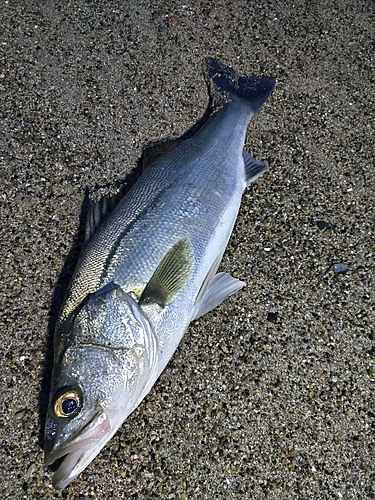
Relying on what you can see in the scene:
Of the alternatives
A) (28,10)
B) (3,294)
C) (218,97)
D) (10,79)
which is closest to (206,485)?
(3,294)

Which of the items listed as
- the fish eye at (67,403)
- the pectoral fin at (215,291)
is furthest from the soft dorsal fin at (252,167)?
the fish eye at (67,403)

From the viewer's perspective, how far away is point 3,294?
2701mm

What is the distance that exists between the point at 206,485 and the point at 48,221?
171 cm

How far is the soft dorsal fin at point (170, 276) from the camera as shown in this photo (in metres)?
2.31

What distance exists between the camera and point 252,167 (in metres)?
3.14

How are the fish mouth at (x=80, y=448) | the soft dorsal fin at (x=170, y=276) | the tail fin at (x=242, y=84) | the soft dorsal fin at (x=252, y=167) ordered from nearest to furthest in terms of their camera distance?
the fish mouth at (x=80, y=448) < the soft dorsal fin at (x=170, y=276) < the soft dorsal fin at (x=252, y=167) < the tail fin at (x=242, y=84)

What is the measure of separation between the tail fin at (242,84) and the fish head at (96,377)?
188cm

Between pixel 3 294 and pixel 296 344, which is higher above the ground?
pixel 3 294

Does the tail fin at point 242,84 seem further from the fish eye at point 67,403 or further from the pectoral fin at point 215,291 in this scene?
the fish eye at point 67,403

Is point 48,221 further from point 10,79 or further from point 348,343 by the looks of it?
point 348,343

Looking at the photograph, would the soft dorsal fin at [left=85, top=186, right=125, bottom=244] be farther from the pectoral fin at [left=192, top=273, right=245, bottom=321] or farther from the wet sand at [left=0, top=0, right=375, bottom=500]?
the pectoral fin at [left=192, top=273, right=245, bottom=321]

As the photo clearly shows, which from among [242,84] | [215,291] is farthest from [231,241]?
[242,84]

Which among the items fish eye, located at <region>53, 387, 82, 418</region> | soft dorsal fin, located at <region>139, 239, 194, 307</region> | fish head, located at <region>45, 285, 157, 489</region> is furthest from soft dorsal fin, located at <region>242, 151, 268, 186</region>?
fish eye, located at <region>53, 387, 82, 418</region>

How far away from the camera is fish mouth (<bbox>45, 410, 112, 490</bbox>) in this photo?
1.91m
